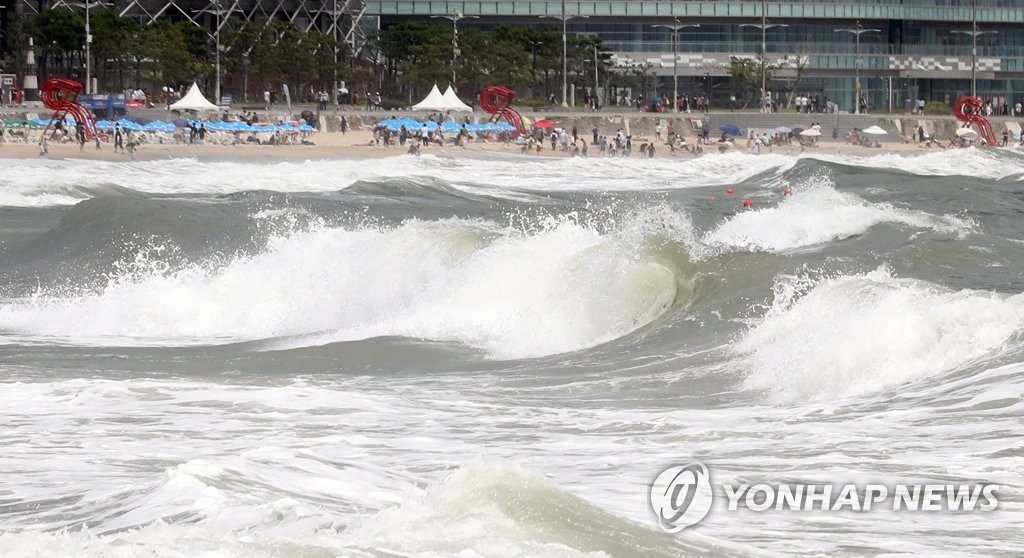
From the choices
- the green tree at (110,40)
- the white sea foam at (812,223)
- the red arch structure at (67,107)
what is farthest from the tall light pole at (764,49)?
the white sea foam at (812,223)

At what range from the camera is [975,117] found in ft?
243

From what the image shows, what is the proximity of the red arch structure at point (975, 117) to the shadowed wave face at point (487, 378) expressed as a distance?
47.5 meters

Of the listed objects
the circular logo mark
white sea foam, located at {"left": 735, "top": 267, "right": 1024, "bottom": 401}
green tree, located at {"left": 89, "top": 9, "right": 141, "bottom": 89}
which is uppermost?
green tree, located at {"left": 89, "top": 9, "right": 141, "bottom": 89}

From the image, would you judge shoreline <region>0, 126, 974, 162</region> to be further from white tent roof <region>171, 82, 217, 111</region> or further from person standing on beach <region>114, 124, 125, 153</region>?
white tent roof <region>171, 82, 217, 111</region>

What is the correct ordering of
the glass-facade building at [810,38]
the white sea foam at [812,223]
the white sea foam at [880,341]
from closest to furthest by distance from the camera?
the white sea foam at [880,341] < the white sea foam at [812,223] < the glass-facade building at [810,38]

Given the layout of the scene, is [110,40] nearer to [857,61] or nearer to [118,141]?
[118,141]

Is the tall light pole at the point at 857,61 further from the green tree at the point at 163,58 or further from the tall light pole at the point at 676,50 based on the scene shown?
the green tree at the point at 163,58

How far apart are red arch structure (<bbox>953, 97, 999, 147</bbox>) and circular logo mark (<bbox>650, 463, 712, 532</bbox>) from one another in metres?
67.6

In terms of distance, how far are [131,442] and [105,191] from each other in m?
28.8

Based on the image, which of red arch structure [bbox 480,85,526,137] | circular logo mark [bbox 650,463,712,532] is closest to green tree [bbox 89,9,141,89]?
red arch structure [bbox 480,85,526,137]

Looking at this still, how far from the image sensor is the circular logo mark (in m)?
7.91

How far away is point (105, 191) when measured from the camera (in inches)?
1483

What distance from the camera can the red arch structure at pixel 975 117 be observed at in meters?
73.4

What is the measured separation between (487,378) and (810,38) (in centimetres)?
8504
